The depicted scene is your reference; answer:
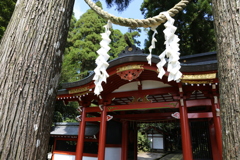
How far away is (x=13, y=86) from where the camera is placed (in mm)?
1277

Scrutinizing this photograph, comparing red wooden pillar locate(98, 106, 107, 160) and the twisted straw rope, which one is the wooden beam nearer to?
red wooden pillar locate(98, 106, 107, 160)

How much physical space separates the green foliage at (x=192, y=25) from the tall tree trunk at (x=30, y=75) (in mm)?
9974

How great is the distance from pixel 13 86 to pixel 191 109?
7301mm

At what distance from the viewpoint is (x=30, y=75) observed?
1.33 metres

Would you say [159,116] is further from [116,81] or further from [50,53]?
[50,53]

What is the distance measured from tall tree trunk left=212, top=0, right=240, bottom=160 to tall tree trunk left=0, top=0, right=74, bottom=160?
1412mm

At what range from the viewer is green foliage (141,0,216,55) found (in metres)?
10.5

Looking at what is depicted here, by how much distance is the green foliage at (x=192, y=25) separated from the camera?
10469 mm

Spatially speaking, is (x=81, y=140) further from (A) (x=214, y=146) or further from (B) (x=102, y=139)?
(A) (x=214, y=146)

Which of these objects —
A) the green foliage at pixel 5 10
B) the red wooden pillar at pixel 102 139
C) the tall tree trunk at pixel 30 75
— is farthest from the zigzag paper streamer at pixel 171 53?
the green foliage at pixel 5 10

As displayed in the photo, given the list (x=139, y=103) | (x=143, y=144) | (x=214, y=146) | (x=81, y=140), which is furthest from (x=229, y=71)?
(x=143, y=144)

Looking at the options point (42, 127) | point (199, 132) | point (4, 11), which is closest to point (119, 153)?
point (199, 132)

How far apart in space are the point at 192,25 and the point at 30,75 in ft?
38.5

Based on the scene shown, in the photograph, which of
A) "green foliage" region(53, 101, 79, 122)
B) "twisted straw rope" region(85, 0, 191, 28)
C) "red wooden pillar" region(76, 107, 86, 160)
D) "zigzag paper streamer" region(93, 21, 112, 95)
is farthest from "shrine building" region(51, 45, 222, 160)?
"green foliage" region(53, 101, 79, 122)
